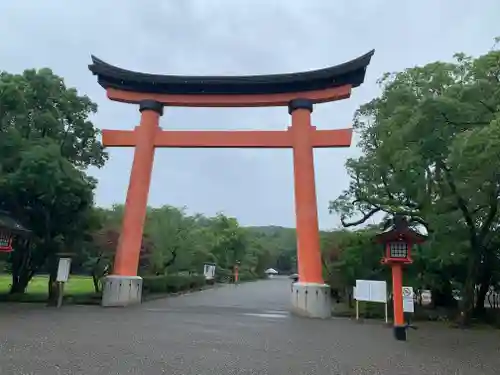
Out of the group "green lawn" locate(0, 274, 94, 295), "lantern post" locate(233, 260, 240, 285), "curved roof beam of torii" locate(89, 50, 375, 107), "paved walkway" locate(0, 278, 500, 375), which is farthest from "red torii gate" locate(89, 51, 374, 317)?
"lantern post" locate(233, 260, 240, 285)

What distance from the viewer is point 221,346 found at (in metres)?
8.23

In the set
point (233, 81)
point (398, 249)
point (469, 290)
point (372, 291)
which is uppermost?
point (233, 81)

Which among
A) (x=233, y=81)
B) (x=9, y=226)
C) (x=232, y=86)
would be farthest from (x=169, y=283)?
(x=233, y=81)

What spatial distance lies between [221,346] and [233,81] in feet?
34.9

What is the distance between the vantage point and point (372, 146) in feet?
53.7

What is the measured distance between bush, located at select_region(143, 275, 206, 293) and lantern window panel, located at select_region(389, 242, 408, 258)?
1302 centimetres

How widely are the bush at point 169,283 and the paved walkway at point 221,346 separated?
7562 millimetres

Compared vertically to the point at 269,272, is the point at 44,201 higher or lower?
higher

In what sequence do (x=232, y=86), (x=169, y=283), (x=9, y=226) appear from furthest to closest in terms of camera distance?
1. (x=169, y=283)
2. (x=232, y=86)
3. (x=9, y=226)

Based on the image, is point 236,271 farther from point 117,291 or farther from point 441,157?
point 441,157

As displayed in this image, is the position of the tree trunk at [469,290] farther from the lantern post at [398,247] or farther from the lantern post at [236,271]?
the lantern post at [236,271]

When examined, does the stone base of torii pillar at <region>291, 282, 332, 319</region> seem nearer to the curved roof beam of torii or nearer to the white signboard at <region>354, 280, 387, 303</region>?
the white signboard at <region>354, 280, 387, 303</region>

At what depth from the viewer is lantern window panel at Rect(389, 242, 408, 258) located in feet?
34.1

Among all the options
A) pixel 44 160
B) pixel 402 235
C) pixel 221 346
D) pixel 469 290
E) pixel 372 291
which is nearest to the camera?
pixel 221 346
